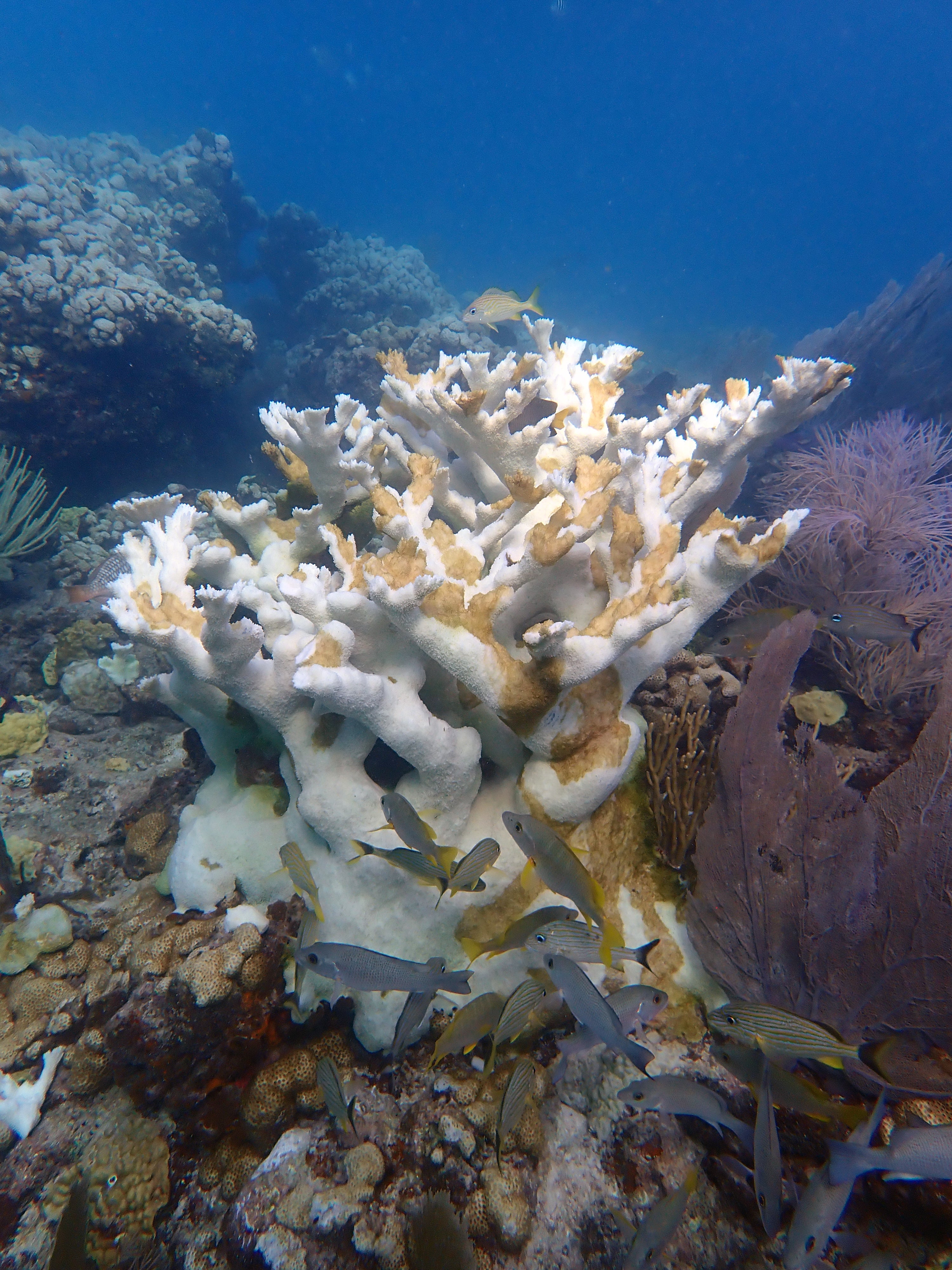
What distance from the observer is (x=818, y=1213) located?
1.57m

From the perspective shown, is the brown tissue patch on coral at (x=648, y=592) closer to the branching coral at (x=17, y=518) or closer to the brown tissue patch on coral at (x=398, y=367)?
the brown tissue patch on coral at (x=398, y=367)

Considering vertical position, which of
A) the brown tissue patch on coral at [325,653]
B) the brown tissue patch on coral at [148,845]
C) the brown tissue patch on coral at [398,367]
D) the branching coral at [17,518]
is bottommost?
Answer: the brown tissue patch on coral at [148,845]

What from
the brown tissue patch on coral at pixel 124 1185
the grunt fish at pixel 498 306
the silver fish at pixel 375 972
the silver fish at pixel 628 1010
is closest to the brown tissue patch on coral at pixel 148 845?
the brown tissue patch on coral at pixel 124 1185

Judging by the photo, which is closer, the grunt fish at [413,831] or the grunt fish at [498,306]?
the grunt fish at [413,831]

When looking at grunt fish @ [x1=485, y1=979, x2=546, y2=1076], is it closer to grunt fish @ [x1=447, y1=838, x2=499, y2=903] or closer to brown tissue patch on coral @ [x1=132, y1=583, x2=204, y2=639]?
grunt fish @ [x1=447, y1=838, x2=499, y2=903]

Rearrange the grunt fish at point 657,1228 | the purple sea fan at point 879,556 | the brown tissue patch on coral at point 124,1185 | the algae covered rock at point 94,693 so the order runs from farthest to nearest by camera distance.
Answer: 1. the algae covered rock at point 94,693
2. the purple sea fan at point 879,556
3. the brown tissue patch on coral at point 124,1185
4. the grunt fish at point 657,1228

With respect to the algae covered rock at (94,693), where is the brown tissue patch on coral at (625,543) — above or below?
above

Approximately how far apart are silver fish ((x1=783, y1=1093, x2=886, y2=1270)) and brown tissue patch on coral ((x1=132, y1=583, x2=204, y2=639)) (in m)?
2.88

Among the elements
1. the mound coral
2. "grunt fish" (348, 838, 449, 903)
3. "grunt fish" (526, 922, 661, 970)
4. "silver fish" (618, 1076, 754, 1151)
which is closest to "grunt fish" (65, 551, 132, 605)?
the mound coral

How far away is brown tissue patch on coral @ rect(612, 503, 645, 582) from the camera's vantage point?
234 centimetres

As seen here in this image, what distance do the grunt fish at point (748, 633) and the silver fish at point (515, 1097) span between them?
250 centimetres

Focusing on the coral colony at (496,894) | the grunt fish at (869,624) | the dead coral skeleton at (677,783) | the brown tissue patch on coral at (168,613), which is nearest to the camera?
the coral colony at (496,894)

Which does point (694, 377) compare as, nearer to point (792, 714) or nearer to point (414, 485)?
point (792, 714)

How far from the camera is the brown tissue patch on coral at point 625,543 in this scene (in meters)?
2.34
